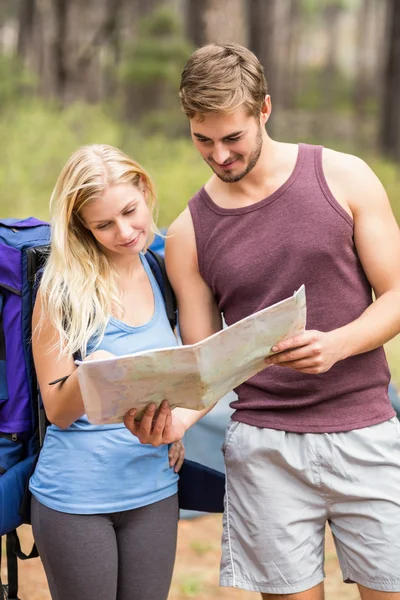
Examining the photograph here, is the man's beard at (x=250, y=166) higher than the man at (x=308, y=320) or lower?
higher

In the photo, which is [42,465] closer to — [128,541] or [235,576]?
[128,541]

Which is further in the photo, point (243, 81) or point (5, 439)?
point (5, 439)

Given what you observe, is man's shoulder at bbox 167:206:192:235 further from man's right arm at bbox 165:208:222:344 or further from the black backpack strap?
the black backpack strap

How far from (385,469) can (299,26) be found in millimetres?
49711

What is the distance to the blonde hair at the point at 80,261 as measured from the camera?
8.00 ft

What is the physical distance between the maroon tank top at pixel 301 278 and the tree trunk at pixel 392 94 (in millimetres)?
11809

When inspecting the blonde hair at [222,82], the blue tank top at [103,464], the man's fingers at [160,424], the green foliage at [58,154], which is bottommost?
the green foliage at [58,154]

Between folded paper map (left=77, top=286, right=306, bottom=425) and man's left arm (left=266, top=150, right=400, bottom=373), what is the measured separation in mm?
231

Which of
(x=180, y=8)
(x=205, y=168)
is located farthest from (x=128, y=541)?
(x=180, y=8)

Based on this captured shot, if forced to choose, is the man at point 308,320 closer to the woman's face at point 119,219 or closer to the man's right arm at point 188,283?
the man's right arm at point 188,283

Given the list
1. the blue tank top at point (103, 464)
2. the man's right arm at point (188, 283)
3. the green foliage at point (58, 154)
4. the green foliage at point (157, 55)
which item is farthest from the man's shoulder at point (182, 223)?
the green foliage at point (157, 55)

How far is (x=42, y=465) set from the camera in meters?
2.56

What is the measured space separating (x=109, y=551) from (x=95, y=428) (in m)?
0.34

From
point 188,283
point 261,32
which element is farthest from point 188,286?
point 261,32
